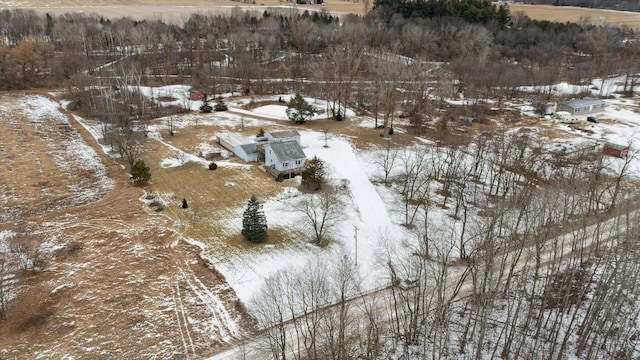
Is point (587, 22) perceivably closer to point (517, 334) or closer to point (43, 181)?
point (517, 334)

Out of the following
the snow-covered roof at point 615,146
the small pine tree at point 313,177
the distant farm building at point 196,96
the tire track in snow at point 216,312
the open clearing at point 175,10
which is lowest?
the tire track in snow at point 216,312

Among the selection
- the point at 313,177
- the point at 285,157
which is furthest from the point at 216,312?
the point at 285,157

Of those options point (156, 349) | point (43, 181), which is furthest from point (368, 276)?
point (43, 181)

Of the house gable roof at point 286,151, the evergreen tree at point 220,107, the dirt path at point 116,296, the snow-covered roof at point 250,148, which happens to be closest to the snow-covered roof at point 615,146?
the house gable roof at point 286,151

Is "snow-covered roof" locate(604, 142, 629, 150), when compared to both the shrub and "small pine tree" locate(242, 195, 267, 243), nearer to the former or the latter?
"small pine tree" locate(242, 195, 267, 243)

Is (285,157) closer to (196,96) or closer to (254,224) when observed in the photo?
(254,224)

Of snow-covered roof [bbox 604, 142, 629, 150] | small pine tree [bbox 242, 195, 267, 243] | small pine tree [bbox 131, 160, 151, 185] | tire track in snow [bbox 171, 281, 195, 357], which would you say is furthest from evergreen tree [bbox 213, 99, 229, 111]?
snow-covered roof [bbox 604, 142, 629, 150]

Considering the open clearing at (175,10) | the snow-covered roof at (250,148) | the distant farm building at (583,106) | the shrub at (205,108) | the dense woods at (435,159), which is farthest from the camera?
the open clearing at (175,10)

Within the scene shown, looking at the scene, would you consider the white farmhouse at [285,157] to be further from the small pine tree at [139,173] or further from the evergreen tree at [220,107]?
the evergreen tree at [220,107]
